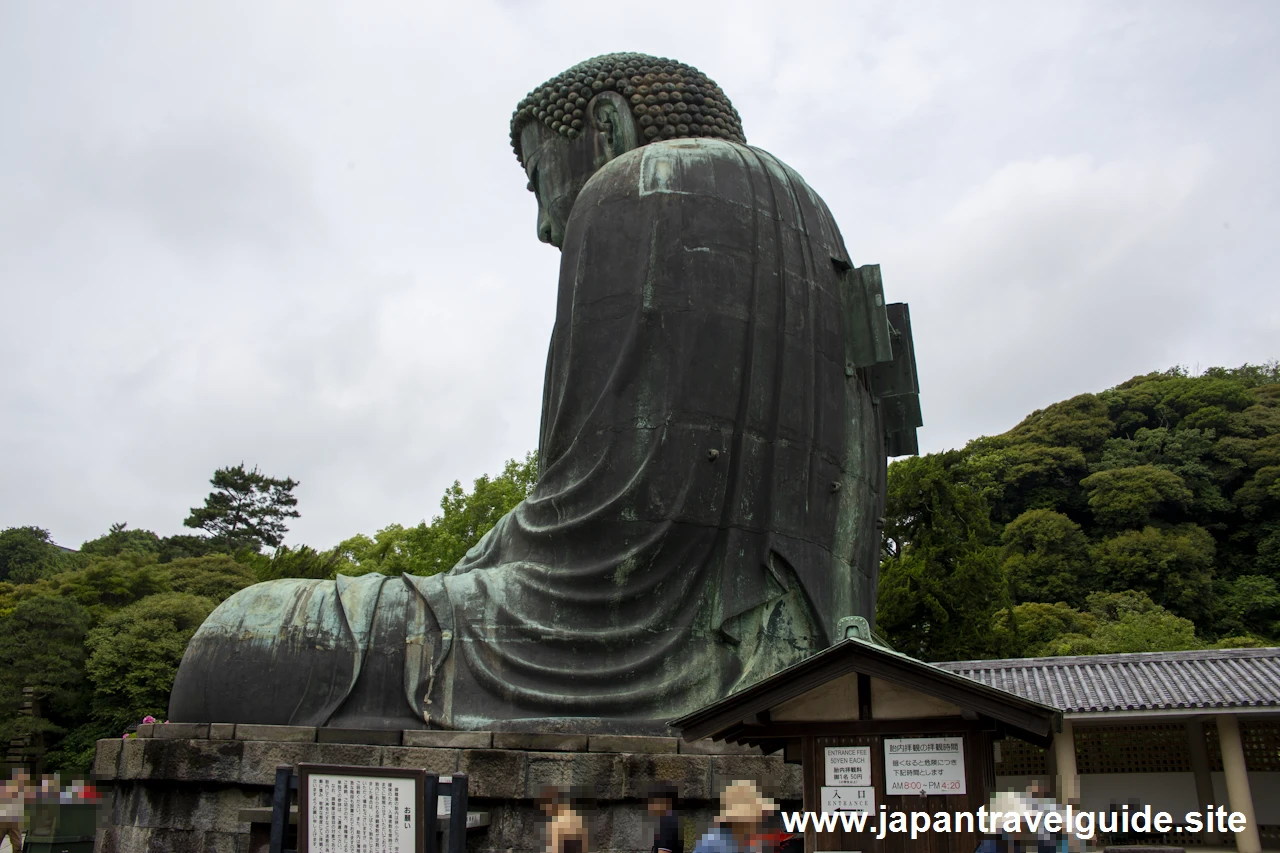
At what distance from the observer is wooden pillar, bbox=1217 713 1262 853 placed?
1389 centimetres

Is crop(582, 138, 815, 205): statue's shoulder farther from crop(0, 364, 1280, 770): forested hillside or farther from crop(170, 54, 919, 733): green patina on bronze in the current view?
crop(0, 364, 1280, 770): forested hillside

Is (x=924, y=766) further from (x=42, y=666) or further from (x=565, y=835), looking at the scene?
(x=42, y=666)

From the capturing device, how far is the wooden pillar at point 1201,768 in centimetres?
1582

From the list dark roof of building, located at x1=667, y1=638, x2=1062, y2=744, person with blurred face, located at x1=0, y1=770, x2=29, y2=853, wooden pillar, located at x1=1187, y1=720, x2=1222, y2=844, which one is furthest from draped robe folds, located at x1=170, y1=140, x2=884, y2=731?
wooden pillar, located at x1=1187, y1=720, x2=1222, y2=844

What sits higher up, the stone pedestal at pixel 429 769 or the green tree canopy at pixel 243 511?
the green tree canopy at pixel 243 511

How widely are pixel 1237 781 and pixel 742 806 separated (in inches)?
536

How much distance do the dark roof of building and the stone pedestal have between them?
141cm

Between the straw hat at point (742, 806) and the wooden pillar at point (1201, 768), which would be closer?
the straw hat at point (742, 806)

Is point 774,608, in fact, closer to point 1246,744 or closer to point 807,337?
point 807,337

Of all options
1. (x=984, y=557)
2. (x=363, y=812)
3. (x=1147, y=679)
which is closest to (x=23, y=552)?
(x=984, y=557)

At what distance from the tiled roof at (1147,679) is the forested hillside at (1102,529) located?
404cm

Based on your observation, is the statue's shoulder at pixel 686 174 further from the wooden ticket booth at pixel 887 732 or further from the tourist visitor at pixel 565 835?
the tourist visitor at pixel 565 835

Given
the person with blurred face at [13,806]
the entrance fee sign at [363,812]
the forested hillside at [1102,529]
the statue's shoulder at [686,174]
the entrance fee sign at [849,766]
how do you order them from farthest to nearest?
the forested hillside at [1102,529] < the statue's shoulder at [686,174] < the person with blurred face at [13,806] < the entrance fee sign at [849,766] < the entrance fee sign at [363,812]

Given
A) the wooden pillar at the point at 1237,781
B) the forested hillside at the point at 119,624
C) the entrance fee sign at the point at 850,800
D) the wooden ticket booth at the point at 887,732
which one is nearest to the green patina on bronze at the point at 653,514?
the wooden ticket booth at the point at 887,732
